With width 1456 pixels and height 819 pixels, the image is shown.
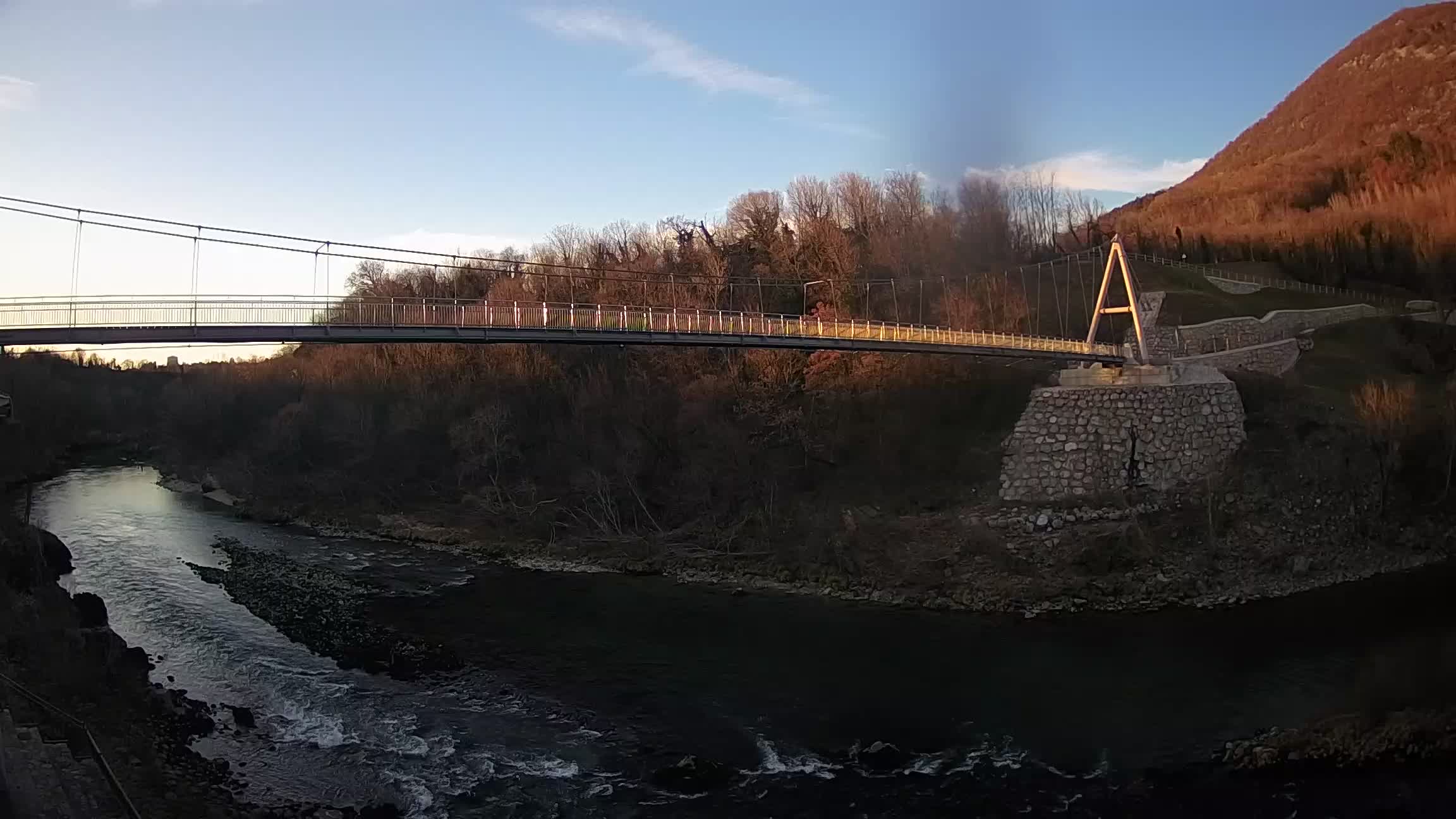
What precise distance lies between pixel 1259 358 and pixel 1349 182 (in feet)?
186

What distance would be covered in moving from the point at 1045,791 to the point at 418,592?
19000 millimetres

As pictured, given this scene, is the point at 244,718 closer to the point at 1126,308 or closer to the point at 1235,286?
the point at 1126,308

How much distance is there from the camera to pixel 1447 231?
2092 inches

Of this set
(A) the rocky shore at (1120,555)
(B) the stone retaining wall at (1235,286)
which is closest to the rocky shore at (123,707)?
(A) the rocky shore at (1120,555)

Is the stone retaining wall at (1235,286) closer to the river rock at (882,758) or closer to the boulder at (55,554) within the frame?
the river rock at (882,758)

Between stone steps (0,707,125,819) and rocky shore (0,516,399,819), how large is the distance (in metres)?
0.41

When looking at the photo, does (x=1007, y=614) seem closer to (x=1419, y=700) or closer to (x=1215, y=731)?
(x=1215, y=731)

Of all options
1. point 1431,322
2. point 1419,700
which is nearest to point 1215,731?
point 1419,700

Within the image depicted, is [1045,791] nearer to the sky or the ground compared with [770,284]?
nearer to the ground

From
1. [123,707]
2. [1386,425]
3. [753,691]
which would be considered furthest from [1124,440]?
[123,707]

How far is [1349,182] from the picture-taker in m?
75.6

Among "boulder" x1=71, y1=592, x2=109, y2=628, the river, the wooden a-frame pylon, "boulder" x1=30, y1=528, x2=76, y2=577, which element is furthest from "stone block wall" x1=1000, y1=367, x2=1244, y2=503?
"boulder" x1=30, y1=528, x2=76, y2=577

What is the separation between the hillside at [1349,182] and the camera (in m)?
54.5

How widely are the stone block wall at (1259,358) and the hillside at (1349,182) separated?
720 inches
